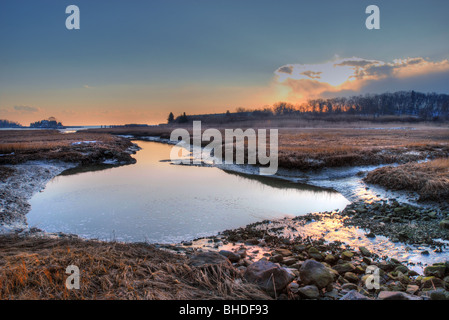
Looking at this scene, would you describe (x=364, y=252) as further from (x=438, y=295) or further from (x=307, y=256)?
(x=438, y=295)

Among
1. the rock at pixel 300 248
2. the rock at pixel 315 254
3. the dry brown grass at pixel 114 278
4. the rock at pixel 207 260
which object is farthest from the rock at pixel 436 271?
the rock at pixel 207 260

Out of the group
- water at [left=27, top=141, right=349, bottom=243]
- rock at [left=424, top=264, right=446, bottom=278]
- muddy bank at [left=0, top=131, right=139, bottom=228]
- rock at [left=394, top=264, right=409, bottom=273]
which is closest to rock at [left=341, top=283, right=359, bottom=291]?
rock at [left=394, top=264, right=409, bottom=273]

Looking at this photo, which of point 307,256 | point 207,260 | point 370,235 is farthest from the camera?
point 370,235

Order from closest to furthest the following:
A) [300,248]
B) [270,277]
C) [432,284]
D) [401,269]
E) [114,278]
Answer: [114,278], [270,277], [432,284], [401,269], [300,248]

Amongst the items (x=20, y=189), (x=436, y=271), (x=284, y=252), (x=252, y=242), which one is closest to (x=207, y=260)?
(x=284, y=252)

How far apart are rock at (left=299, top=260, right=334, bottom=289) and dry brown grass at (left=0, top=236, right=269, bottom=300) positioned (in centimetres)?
120

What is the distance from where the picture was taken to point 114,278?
4797 millimetres

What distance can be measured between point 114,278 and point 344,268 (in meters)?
5.35

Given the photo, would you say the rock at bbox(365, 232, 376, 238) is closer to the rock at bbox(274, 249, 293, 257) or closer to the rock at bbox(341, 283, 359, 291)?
the rock at bbox(274, 249, 293, 257)

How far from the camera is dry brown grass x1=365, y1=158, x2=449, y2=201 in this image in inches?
464
